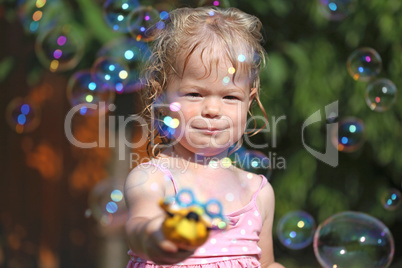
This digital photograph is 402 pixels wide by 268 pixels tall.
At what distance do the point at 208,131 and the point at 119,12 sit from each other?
1.11 m

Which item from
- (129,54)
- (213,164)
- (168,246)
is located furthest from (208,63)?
(129,54)

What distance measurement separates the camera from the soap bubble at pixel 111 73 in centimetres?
250

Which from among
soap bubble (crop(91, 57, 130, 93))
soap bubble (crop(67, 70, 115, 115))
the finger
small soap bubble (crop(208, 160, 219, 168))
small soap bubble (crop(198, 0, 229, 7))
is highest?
the finger

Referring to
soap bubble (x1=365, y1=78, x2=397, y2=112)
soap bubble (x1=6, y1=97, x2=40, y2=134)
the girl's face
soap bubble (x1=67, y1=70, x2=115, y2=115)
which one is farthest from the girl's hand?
soap bubble (x1=6, y1=97, x2=40, y2=134)

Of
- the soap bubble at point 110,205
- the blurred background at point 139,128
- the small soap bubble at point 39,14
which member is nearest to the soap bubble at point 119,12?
the blurred background at point 139,128

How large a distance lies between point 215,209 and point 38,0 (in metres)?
2.02

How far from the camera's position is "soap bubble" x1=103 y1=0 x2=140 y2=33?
2.49 meters

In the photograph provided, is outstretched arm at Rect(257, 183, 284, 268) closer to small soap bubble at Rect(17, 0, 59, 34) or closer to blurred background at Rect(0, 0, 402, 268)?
blurred background at Rect(0, 0, 402, 268)

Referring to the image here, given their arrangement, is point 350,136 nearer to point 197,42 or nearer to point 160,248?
point 197,42

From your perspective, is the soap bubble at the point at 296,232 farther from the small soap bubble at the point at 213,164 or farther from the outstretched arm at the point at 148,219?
the outstretched arm at the point at 148,219

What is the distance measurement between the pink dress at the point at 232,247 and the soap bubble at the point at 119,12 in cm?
107

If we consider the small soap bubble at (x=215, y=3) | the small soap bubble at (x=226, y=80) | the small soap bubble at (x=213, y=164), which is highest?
the small soap bubble at (x=226, y=80)

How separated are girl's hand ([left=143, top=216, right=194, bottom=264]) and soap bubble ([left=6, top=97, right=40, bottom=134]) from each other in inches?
94.7

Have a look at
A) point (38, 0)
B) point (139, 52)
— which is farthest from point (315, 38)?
point (38, 0)
